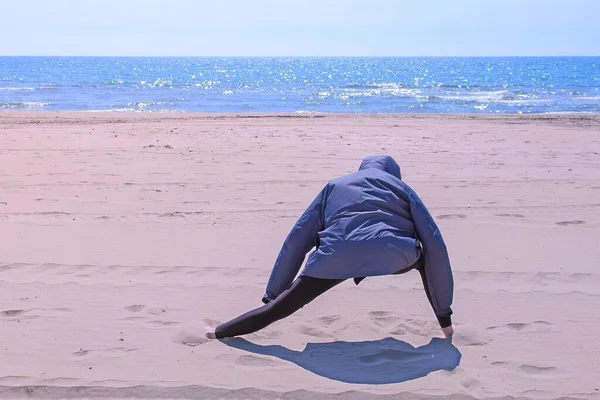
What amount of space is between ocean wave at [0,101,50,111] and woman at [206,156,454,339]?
25754 millimetres

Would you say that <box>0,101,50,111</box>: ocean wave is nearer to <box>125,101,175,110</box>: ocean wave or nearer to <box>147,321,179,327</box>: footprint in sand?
<box>125,101,175,110</box>: ocean wave

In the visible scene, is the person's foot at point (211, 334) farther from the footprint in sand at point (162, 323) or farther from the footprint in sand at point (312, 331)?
the footprint in sand at point (312, 331)

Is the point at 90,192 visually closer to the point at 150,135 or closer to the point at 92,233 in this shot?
the point at 92,233

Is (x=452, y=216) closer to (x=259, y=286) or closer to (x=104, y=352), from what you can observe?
(x=259, y=286)

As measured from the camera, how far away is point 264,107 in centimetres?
2895

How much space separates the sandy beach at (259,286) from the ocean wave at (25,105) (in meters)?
18.1

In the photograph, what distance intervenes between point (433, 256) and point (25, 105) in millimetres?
27972

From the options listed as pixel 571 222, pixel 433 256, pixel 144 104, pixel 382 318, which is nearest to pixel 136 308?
pixel 382 318

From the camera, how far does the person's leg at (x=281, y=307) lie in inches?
158

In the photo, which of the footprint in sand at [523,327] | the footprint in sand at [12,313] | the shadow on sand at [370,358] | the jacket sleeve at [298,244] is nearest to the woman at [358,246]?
the jacket sleeve at [298,244]

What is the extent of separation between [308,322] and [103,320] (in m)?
1.35

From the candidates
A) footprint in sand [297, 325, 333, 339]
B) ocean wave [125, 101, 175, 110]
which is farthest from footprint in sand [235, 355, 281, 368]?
ocean wave [125, 101, 175, 110]

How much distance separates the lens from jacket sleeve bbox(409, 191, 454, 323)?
13.2 feet

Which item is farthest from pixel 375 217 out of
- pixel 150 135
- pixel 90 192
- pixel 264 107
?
pixel 264 107
